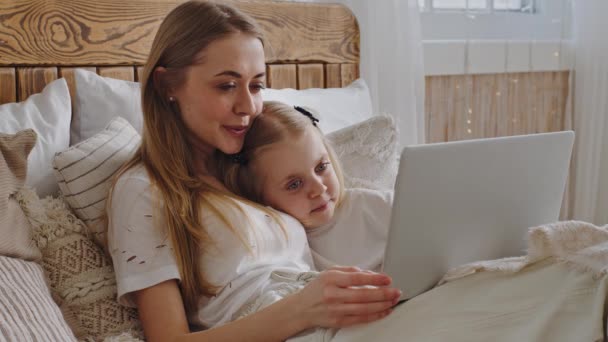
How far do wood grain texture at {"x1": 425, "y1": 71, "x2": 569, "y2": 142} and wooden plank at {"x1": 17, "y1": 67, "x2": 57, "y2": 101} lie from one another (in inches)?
56.1

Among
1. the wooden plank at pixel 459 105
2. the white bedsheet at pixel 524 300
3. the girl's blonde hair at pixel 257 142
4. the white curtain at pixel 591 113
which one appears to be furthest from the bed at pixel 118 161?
the white curtain at pixel 591 113

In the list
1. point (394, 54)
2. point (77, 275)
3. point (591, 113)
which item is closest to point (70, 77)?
point (77, 275)

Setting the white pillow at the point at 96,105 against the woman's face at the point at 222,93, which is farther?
the white pillow at the point at 96,105

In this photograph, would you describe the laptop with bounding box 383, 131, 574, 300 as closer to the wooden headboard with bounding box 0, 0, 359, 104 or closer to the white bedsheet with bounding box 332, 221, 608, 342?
the white bedsheet with bounding box 332, 221, 608, 342

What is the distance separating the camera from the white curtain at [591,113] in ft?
8.82

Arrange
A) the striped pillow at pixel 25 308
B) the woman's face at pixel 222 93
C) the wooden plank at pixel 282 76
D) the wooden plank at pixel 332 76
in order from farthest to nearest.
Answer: the wooden plank at pixel 332 76 < the wooden plank at pixel 282 76 < the woman's face at pixel 222 93 < the striped pillow at pixel 25 308

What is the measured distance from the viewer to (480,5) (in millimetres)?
2662

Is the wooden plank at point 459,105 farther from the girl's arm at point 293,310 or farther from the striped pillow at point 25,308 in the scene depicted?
the striped pillow at point 25,308

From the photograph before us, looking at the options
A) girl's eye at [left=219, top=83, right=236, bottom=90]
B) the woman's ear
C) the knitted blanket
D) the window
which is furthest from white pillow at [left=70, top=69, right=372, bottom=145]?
the window

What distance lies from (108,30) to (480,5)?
158 cm

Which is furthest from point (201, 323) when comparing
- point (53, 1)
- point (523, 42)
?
point (523, 42)

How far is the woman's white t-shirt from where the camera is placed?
1.12 metres

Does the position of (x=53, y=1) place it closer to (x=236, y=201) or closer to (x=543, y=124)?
(x=236, y=201)

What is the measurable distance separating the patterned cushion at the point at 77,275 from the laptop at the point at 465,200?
0.50 metres
